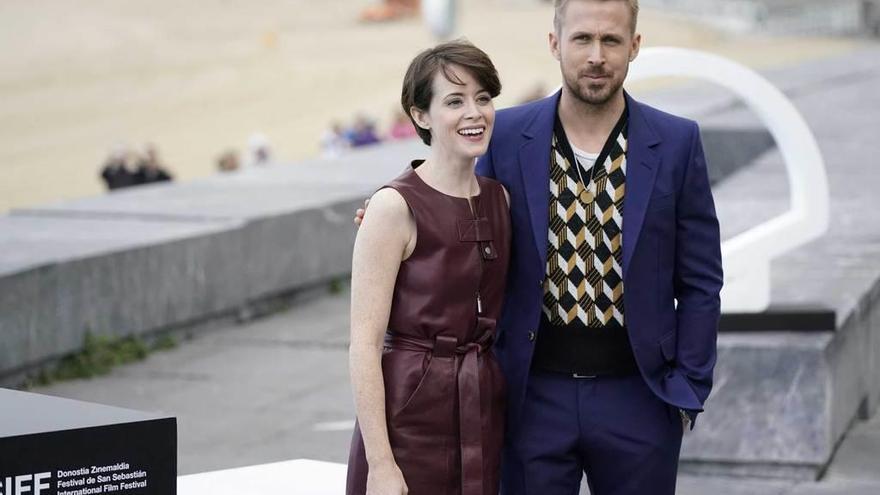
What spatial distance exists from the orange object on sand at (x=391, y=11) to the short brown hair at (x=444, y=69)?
6506 cm

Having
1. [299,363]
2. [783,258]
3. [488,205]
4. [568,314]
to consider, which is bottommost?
[299,363]

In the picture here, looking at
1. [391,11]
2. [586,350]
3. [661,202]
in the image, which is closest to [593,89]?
[661,202]

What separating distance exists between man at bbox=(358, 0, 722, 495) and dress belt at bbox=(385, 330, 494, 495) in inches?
8.2

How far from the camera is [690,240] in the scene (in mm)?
3879

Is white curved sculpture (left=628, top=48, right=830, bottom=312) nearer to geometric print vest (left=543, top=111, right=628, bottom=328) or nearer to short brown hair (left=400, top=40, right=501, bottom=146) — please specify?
geometric print vest (left=543, top=111, right=628, bottom=328)

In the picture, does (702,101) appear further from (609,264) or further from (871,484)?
(609,264)

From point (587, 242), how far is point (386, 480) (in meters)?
0.74

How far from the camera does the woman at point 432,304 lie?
359cm

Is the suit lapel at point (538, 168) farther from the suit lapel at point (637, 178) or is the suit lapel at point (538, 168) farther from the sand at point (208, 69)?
the sand at point (208, 69)

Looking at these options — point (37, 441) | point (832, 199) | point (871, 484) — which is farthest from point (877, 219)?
point (37, 441)

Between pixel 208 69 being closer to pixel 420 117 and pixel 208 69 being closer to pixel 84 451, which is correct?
pixel 420 117

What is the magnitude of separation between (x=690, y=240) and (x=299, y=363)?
5.01 meters

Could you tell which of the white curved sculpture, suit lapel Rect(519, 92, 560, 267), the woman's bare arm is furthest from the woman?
the white curved sculpture

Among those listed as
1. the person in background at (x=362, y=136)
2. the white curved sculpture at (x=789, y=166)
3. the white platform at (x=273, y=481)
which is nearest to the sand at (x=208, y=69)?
the person in background at (x=362, y=136)
